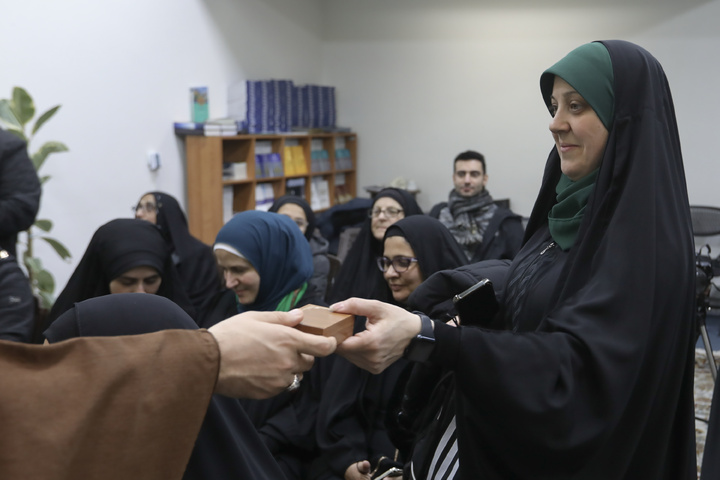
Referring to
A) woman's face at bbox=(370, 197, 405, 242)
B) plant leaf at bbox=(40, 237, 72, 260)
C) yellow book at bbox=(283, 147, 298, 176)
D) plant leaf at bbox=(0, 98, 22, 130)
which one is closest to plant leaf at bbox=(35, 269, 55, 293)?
plant leaf at bbox=(40, 237, 72, 260)

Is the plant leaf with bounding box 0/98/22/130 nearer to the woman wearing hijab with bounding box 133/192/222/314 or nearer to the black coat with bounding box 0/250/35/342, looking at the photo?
the woman wearing hijab with bounding box 133/192/222/314

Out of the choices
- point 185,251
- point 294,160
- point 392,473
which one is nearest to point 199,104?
point 294,160

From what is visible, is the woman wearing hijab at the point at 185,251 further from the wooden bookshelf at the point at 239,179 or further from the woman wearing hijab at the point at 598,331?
the woman wearing hijab at the point at 598,331

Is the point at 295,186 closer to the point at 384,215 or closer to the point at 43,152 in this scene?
the point at 384,215

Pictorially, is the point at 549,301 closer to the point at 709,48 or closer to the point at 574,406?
the point at 574,406

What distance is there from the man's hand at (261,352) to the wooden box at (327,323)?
0.02 m

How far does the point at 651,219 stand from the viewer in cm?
128

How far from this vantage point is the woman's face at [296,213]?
504 cm

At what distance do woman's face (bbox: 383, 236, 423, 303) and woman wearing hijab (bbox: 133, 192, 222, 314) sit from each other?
1523mm

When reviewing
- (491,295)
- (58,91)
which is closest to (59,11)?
(58,91)

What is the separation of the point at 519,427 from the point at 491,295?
338 mm

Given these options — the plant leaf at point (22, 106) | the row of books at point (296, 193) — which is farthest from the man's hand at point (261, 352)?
the row of books at point (296, 193)

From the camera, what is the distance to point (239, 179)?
22.6 ft

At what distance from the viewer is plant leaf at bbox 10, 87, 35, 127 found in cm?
442
